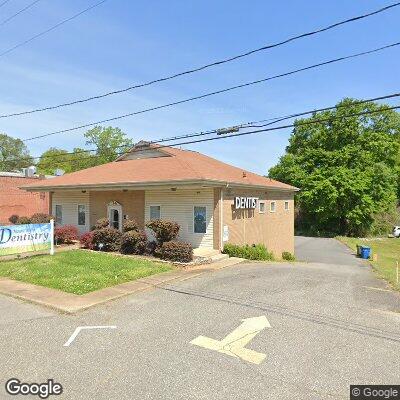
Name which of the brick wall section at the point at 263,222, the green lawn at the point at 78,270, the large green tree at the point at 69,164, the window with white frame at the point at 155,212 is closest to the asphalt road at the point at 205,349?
the green lawn at the point at 78,270

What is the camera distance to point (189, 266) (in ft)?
51.6

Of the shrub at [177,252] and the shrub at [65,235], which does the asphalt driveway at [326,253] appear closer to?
the shrub at [177,252]

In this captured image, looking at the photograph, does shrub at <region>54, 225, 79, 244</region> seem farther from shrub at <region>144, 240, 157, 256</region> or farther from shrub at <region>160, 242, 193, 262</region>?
shrub at <region>160, 242, 193, 262</region>

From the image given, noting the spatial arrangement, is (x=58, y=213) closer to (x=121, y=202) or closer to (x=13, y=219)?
(x=121, y=202)

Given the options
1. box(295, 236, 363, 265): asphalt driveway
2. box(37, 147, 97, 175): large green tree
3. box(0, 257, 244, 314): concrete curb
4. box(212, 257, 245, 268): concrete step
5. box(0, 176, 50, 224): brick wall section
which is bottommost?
box(295, 236, 363, 265): asphalt driveway

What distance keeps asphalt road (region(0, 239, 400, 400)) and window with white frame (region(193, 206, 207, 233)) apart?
23.8 ft

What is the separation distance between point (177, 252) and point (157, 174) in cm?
553

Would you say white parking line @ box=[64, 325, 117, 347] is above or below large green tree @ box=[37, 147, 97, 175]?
below

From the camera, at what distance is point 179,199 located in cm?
1973

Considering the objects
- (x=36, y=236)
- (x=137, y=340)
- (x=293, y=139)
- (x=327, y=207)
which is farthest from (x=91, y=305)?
(x=293, y=139)

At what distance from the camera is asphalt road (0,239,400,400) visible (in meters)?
5.92

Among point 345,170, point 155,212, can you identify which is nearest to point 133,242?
point 155,212

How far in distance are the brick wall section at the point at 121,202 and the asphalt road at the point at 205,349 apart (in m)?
10.0

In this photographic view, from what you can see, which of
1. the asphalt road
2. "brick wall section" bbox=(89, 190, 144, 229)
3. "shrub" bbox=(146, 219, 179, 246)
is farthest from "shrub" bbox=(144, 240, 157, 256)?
the asphalt road
